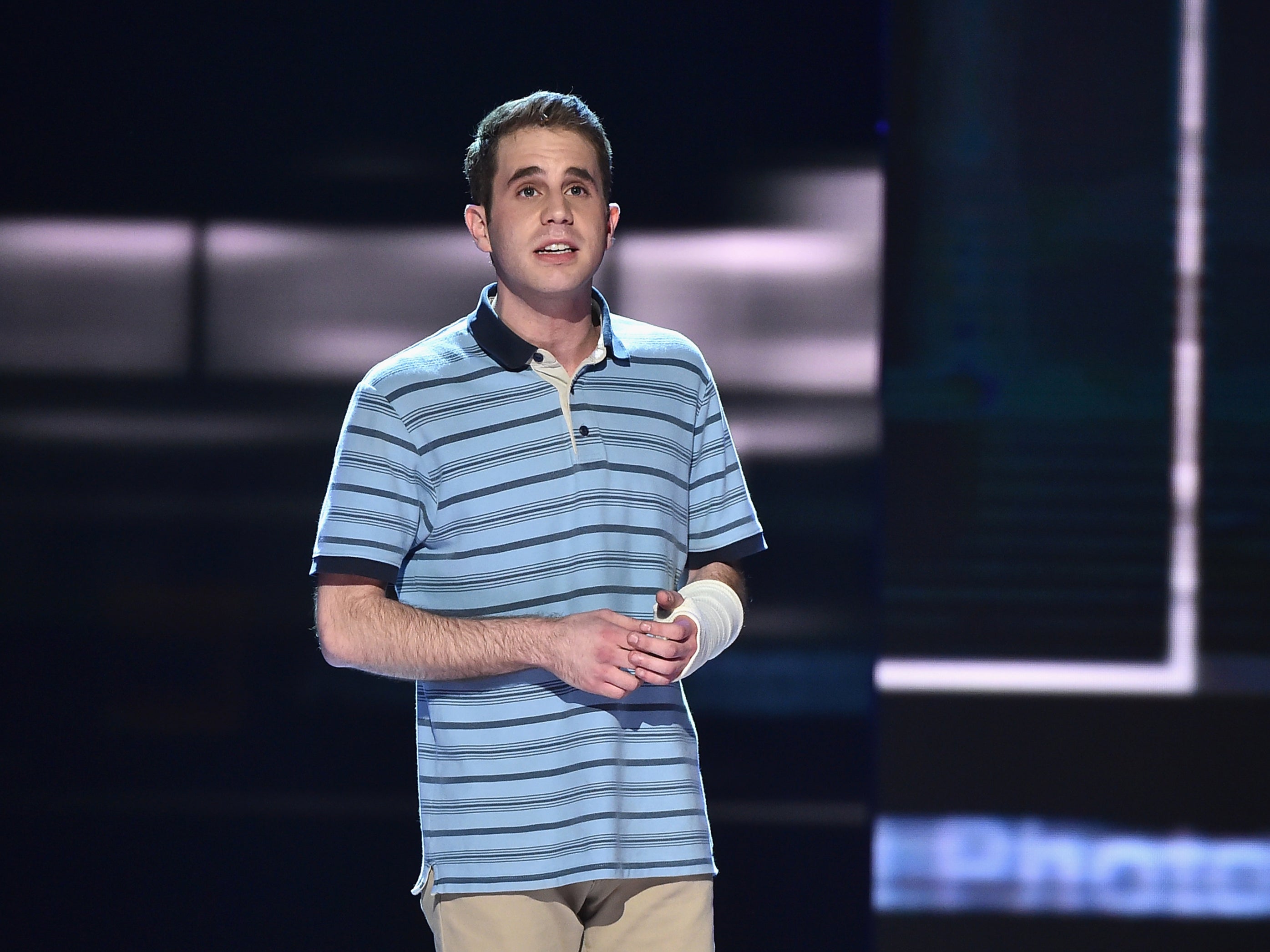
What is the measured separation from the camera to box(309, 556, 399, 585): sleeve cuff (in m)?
1.62

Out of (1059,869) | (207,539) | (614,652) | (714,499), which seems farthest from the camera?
(1059,869)

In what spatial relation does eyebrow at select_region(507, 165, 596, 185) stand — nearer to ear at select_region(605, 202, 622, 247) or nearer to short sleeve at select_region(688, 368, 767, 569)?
ear at select_region(605, 202, 622, 247)

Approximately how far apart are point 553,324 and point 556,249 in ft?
0.35

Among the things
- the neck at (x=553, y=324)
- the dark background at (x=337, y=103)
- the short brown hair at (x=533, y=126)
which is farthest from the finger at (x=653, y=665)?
the dark background at (x=337, y=103)

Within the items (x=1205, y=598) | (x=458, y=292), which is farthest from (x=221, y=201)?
(x=1205, y=598)

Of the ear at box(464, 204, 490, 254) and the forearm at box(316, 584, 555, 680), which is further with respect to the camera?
the ear at box(464, 204, 490, 254)

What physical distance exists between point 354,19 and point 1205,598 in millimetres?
2342

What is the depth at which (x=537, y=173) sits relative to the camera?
1.77 meters

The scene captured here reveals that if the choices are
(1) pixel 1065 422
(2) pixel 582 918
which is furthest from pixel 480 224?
(1) pixel 1065 422

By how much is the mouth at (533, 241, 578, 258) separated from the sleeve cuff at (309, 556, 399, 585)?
474 mm

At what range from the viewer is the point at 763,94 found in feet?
8.97

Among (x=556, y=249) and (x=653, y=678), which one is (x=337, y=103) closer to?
(x=556, y=249)

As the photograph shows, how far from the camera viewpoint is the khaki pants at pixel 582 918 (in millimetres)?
1586

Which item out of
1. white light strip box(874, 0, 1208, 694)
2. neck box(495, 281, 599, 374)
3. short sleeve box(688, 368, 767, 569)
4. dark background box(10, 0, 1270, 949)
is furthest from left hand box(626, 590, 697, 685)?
white light strip box(874, 0, 1208, 694)
